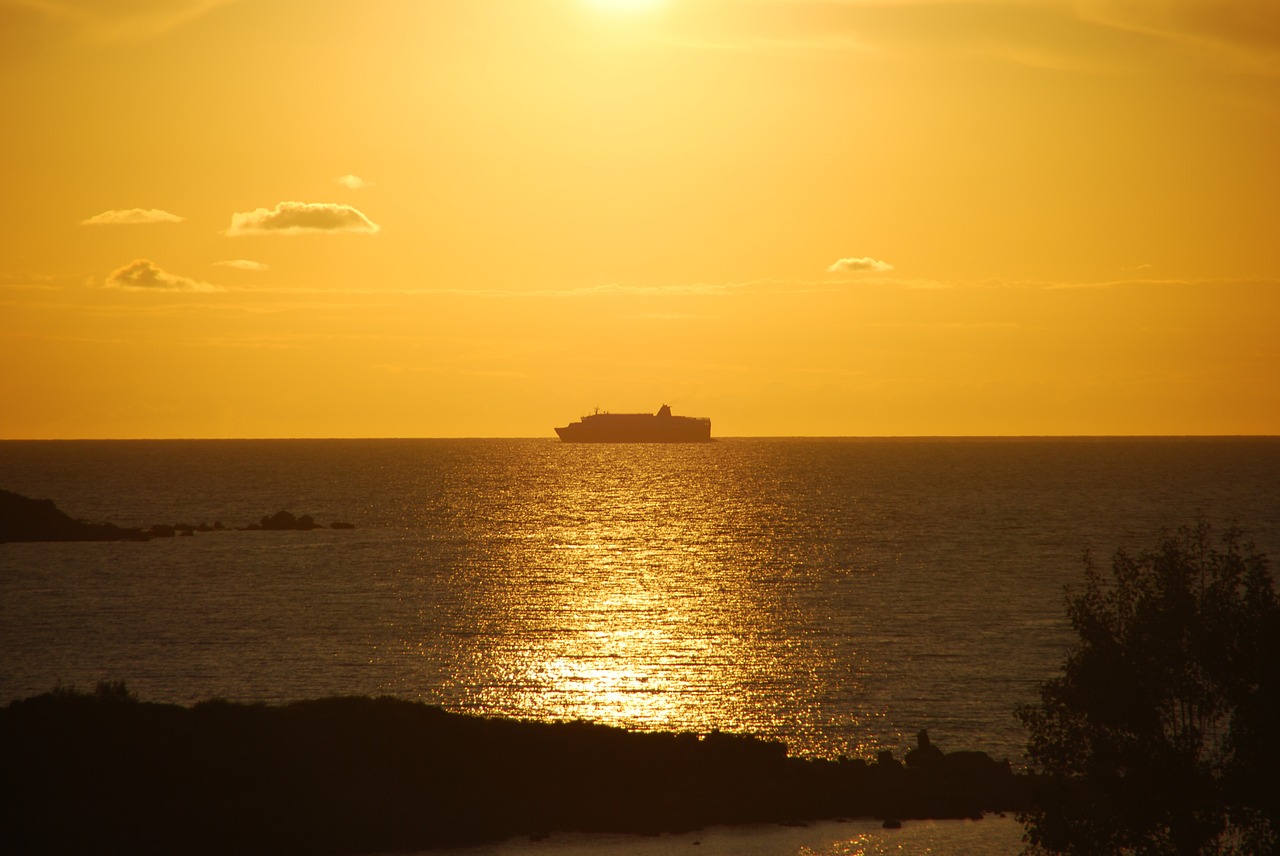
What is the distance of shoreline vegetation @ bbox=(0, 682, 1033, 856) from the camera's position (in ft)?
113

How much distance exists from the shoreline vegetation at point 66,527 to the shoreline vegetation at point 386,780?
86253 millimetres

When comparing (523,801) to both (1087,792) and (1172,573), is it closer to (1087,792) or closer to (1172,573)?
(1087,792)

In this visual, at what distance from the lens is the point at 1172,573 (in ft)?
87.4

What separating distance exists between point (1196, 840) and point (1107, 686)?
342cm

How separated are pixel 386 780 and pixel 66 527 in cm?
9707

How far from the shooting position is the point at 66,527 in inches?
4766

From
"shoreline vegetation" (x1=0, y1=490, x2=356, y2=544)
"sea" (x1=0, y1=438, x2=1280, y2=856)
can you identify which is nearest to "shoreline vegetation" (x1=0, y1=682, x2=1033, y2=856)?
"sea" (x1=0, y1=438, x2=1280, y2=856)

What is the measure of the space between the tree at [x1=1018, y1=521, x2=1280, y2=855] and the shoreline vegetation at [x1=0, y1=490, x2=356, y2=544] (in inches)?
4291

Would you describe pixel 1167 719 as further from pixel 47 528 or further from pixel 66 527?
pixel 47 528

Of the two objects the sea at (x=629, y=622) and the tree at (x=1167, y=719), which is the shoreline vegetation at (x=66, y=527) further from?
the tree at (x=1167, y=719)

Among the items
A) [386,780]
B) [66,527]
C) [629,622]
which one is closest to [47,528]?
[66,527]

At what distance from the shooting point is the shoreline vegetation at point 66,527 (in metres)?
119

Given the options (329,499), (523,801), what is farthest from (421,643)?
(329,499)

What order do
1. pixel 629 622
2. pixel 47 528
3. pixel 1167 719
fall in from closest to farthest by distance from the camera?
1. pixel 1167 719
2. pixel 629 622
3. pixel 47 528
